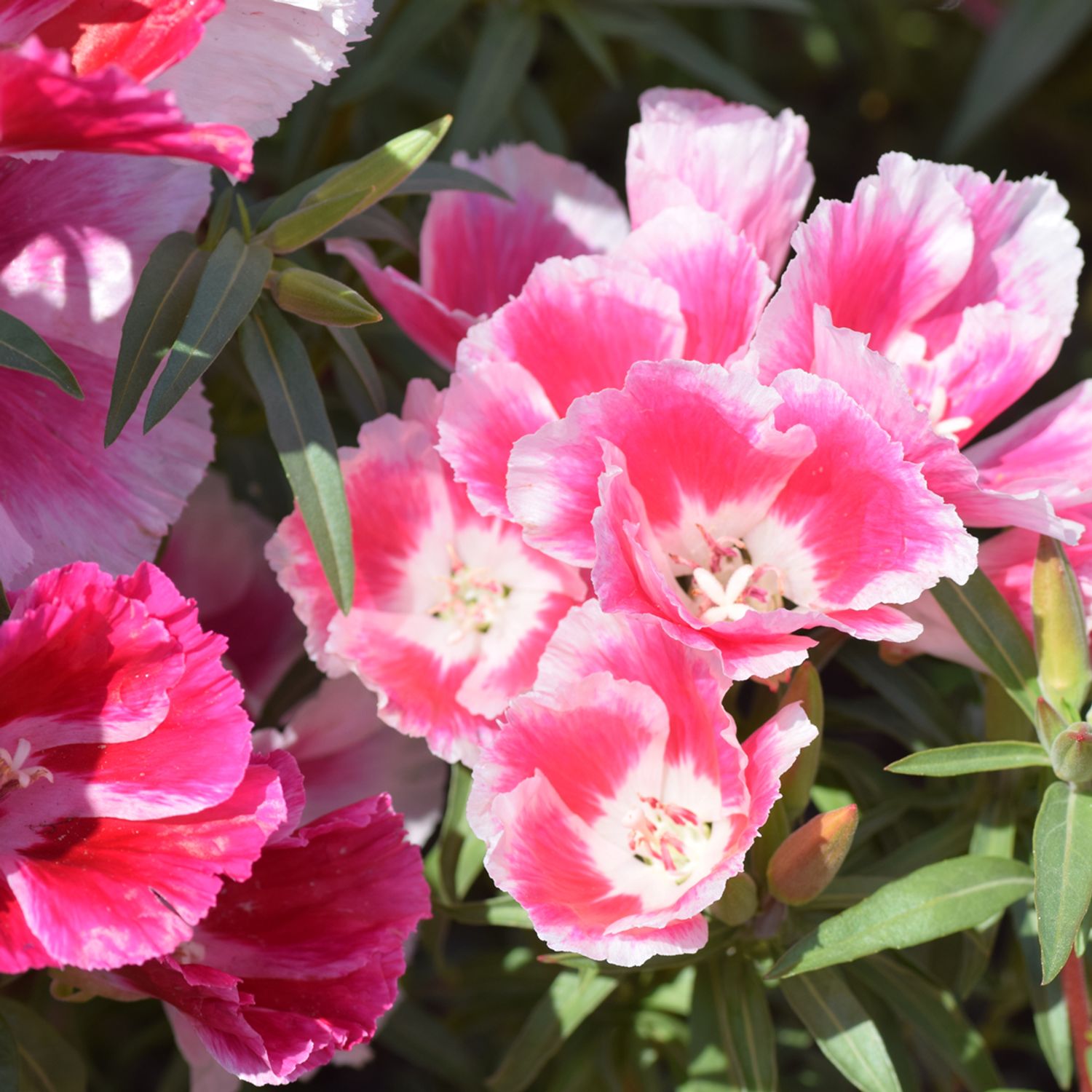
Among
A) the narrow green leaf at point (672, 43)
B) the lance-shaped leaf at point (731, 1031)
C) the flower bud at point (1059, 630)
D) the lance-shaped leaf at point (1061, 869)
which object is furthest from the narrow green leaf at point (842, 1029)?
the narrow green leaf at point (672, 43)

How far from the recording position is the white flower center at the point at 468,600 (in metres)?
1.02

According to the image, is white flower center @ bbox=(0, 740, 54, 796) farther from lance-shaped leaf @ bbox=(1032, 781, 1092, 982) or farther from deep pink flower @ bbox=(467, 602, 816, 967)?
lance-shaped leaf @ bbox=(1032, 781, 1092, 982)

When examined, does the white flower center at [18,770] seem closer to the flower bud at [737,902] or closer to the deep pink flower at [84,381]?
the deep pink flower at [84,381]

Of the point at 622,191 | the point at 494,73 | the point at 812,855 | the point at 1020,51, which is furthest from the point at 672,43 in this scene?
the point at 812,855

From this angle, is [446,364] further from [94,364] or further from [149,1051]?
[149,1051]

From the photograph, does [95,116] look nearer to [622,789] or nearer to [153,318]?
[153,318]

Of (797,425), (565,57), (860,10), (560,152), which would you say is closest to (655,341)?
(797,425)

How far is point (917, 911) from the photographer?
934 mm

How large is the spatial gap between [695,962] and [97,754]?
50cm

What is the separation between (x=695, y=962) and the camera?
1.06m

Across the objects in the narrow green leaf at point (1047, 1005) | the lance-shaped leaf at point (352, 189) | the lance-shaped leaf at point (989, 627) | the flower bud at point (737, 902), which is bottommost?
the narrow green leaf at point (1047, 1005)

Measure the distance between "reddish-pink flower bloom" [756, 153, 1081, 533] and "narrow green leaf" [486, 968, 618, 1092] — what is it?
50cm

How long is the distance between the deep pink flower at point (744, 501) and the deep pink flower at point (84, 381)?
10.5 inches

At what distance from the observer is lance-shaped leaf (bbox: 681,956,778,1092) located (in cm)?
103
